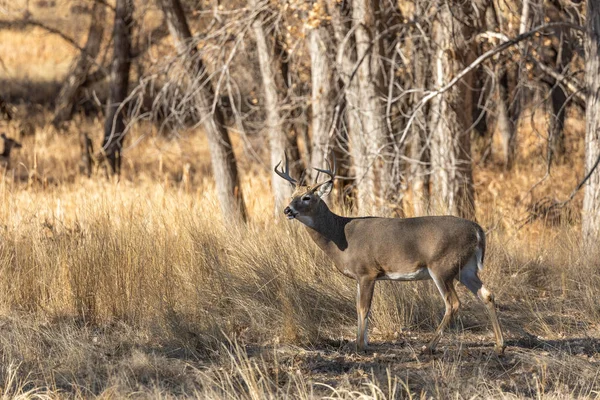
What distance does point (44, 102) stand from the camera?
25.6 meters

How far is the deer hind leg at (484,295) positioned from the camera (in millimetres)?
6348

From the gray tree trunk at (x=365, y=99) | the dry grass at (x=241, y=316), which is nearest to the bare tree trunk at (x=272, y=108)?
the gray tree trunk at (x=365, y=99)

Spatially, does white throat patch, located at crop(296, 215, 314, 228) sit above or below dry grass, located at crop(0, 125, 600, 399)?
above

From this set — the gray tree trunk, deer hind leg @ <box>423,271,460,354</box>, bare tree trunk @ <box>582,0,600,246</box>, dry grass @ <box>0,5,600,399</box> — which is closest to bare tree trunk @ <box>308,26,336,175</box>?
the gray tree trunk

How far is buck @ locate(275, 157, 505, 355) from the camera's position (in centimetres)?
627

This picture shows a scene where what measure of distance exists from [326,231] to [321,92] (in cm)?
536

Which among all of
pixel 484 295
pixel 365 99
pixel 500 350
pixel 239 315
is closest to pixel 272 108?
pixel 365 99

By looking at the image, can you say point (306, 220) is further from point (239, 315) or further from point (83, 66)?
point (83, 66)

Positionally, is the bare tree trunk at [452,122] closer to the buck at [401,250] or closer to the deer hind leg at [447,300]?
the buck at [401,250]

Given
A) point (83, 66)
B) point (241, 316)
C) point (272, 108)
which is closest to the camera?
point (241, 316)

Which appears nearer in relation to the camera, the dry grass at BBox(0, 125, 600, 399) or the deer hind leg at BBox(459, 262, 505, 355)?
the dry grass at BBox(0, 125, 600, 399)

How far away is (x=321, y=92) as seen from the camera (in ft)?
38.7

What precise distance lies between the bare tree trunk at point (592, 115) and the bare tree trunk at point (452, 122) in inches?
58.2

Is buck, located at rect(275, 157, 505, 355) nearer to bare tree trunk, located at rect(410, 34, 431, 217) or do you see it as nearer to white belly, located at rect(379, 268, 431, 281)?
white belly, located at rect(379, 268, 431, 281)
